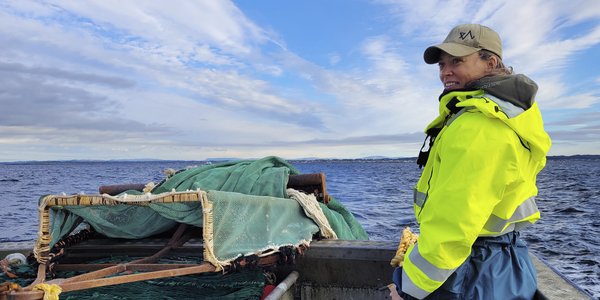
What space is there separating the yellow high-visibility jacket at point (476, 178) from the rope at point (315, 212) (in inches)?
96.8

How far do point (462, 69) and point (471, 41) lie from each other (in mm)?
156

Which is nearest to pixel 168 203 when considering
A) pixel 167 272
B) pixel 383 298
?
pixel 167 272

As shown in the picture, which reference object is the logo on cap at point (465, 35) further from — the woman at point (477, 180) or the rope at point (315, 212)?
the rope at point (315, 212)

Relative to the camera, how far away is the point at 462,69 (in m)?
2.42

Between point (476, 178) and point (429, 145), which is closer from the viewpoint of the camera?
point (476, 178)

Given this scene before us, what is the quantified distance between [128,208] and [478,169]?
11.8 ft

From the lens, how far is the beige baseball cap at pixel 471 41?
7.68 ft

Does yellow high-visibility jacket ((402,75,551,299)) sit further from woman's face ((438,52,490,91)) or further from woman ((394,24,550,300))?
woman's face ((438,52,490,91))

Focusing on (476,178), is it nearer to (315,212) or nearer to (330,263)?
(330,263)

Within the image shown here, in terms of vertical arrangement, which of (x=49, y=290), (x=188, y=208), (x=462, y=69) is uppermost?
(x=462, y=69)

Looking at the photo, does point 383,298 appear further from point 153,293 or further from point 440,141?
point 440,141

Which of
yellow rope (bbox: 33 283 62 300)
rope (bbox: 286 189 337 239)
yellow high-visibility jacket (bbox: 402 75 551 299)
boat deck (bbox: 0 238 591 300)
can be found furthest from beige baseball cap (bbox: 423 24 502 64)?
yellow rope (bbox: 33 283 62 300)

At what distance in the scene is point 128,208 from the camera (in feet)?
14.6

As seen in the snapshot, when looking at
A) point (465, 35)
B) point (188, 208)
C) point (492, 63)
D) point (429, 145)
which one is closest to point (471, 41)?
point (465, 35)
